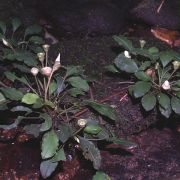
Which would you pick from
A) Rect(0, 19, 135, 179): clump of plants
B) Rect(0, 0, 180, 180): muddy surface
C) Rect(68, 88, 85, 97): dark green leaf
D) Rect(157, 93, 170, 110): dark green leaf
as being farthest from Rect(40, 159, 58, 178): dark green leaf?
Rect(157, 93, 170, 110): dark green leaf

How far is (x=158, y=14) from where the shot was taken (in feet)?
12.0

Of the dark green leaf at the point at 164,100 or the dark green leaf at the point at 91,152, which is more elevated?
the dark green leaf at the point at 164,100

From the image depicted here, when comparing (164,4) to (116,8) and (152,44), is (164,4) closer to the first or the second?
(116,8)

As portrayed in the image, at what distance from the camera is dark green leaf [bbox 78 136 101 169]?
2.01 meters

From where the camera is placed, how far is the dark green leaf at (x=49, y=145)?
6.19ft

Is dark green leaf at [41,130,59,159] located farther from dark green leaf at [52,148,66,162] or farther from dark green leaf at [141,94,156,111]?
dark green leaf at [141,94,156,111]

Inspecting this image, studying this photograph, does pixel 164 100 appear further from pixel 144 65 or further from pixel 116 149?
pixel 116 149

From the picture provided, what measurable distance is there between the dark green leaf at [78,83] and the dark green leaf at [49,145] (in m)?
0.40

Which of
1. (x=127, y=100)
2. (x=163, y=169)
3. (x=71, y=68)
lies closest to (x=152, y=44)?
(x=127, y=100)

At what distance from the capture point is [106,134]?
212 centimetres

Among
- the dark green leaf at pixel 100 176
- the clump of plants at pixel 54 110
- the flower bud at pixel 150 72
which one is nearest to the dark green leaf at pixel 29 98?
the clump of plants at pixel 54 110

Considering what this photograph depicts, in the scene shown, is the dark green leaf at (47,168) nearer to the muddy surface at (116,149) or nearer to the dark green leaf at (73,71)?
the muddy surface at (116,149)

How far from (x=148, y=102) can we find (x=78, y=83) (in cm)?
44

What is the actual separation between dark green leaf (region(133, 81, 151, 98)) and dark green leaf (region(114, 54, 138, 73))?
5.1 inches
